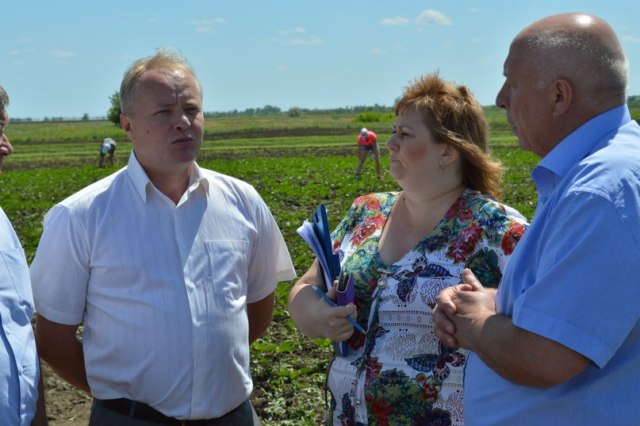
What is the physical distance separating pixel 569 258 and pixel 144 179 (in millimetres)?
1849

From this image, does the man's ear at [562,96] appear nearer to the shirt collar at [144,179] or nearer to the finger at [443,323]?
the finger at [443,323]

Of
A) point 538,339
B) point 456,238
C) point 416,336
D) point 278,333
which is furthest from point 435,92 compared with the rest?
point 278,333

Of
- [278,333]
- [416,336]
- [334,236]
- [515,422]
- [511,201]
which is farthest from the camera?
[511,201]

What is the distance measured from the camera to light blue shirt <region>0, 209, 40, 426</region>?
2588 millimetres

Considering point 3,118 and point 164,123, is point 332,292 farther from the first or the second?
point 3,118

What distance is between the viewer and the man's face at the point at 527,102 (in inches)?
79.8

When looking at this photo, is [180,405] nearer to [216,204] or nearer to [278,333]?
[216,204]

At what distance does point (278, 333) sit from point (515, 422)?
517cm

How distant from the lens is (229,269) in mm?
3152

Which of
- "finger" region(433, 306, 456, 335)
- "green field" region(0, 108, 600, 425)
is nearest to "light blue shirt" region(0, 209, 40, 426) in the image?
"finger" region(433, 306, 456, 335)

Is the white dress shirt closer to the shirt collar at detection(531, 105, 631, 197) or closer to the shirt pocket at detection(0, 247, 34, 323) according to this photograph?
the shirt pocket at detection(0, 247, 34, 323)

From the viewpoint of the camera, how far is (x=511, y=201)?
16.0m

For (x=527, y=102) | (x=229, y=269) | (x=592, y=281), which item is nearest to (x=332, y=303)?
(x=229, y=269)

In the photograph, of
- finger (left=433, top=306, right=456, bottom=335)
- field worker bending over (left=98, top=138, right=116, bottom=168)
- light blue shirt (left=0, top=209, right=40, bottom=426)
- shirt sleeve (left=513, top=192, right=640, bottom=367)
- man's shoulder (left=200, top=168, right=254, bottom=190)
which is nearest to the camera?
shirt sleeve (left=513, top=192, right=640, bottom=367)
